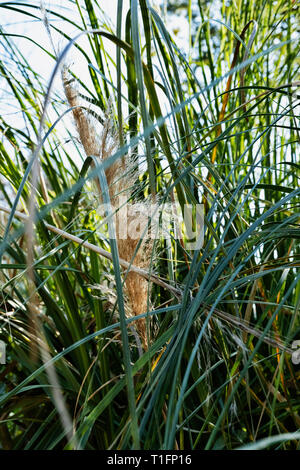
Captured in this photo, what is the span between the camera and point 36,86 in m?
0.98

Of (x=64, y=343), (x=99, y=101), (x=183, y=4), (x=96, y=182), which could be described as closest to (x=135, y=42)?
(x=96, y=182)

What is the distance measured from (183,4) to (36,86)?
2.66 meters

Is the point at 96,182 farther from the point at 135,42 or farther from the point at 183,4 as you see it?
the point at 183,4

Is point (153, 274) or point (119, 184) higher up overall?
point (119, 184)

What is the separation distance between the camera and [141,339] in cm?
66

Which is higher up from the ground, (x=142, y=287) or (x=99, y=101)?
(x=99, y=101)

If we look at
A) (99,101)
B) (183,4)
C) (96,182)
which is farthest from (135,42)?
(183,4)

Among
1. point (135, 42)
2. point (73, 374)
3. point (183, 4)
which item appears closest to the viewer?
point (135, 42)

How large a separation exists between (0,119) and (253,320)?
0.61m
